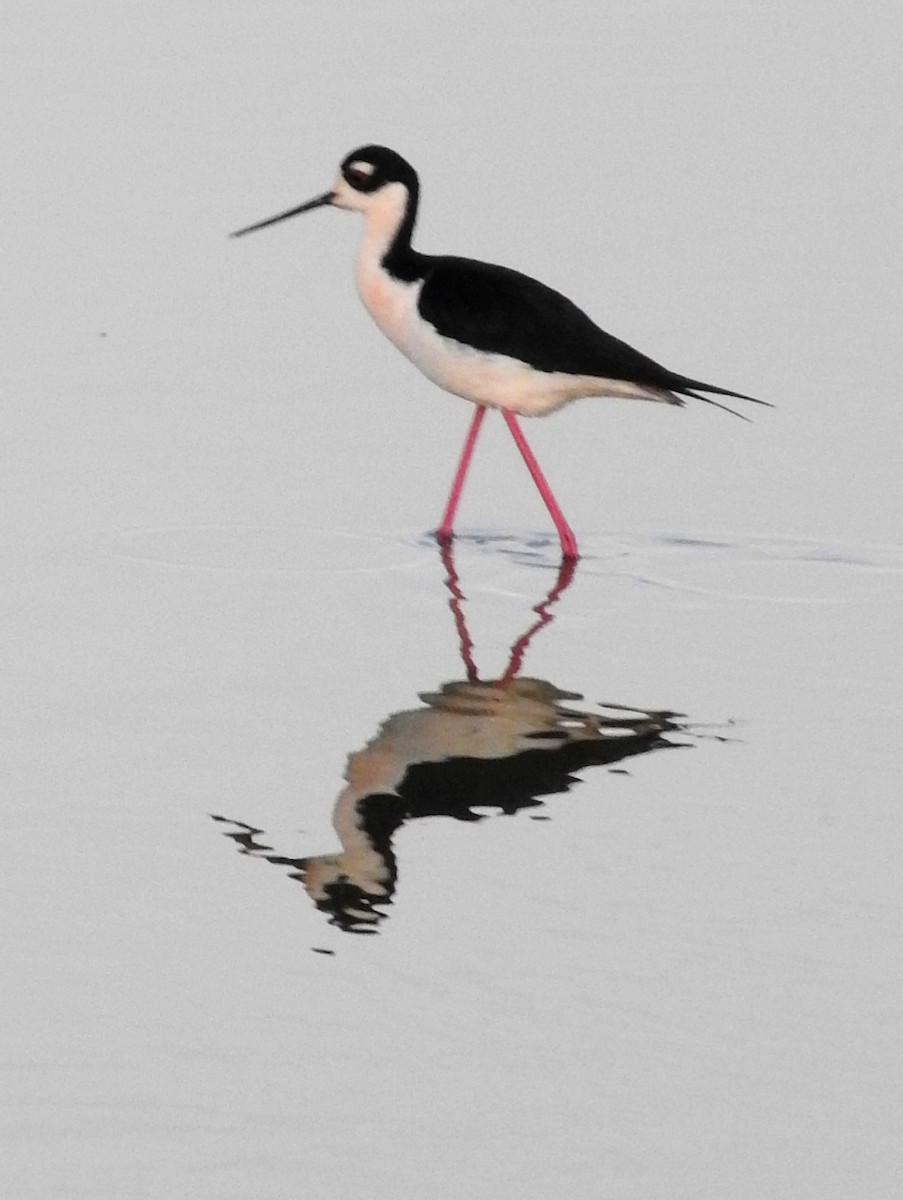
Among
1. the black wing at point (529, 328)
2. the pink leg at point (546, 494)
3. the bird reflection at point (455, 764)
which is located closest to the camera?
the bird reflection at point (455, 764)

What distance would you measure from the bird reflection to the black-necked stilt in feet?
5.16

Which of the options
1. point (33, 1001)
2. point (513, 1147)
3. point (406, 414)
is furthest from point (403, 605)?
point (513, 1147)

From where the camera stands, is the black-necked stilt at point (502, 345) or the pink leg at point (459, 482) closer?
the pink leg at point (459, 482)

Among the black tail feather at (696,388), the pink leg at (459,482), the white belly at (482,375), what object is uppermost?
the black tail feather at (696,388)

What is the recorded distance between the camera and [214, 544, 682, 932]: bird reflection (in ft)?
16.2

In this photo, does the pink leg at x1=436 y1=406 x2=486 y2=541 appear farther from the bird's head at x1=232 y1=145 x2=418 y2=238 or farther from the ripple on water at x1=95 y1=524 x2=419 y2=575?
the bird's head at x1=232 y1=145 x2=418 y2=238

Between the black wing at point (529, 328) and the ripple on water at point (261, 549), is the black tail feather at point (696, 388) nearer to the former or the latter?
the black wing at point (529, 328)

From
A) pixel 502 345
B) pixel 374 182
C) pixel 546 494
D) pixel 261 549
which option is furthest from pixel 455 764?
pixel 374 182

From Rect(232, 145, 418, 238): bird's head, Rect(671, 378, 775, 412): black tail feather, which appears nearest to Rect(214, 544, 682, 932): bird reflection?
Rect(671, 378, 775, 412): black tail feather

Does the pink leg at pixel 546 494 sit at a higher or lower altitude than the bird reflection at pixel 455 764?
higher

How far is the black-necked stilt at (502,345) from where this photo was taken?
306 inches

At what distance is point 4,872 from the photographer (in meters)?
4.88

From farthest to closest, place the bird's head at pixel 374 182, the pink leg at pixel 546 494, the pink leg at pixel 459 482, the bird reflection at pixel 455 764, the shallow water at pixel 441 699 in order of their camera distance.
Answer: the bird's head at pixel 374 182 < the pink leg at pixel 459 482 < the pink leg at pixel 546 494 < the bird reflection at pixel 455 764 < the shallow water at pixel 441 699

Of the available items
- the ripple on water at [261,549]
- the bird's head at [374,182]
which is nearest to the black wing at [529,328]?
the bird's head at [374,182]
